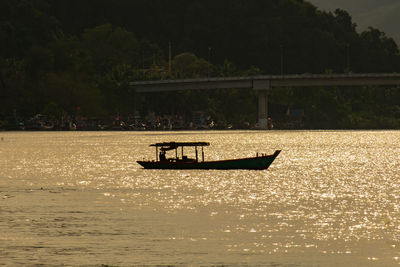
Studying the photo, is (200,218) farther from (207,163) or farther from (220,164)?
(220,164)

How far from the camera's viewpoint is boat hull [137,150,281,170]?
4050 inches

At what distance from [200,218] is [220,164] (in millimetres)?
44782

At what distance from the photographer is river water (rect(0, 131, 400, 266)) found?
4531 cm

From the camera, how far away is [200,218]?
5956 centimetres

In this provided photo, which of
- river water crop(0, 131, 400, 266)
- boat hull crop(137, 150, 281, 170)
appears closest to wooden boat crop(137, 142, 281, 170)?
boat hull crop(137, 150, 281, 170)

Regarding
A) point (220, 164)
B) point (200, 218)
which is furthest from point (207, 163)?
point (200, 218)

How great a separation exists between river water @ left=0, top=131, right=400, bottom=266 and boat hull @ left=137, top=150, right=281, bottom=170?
91 cm

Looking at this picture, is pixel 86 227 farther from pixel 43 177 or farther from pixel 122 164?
pixel 122 164

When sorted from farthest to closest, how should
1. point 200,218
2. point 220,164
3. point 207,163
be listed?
1. point 220,164
2. point 207,163
3. point 200,218

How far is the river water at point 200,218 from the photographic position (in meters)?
45.3

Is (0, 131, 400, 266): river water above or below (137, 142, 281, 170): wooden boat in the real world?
below

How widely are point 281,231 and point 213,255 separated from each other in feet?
28.5

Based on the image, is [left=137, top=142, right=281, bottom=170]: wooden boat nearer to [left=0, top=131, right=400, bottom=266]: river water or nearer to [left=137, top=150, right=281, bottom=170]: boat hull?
[left=137, top=150, right=281, bottom=170]: boat hull

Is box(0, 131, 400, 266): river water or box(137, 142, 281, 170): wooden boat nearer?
box(0, 131, 400, 266): river water
